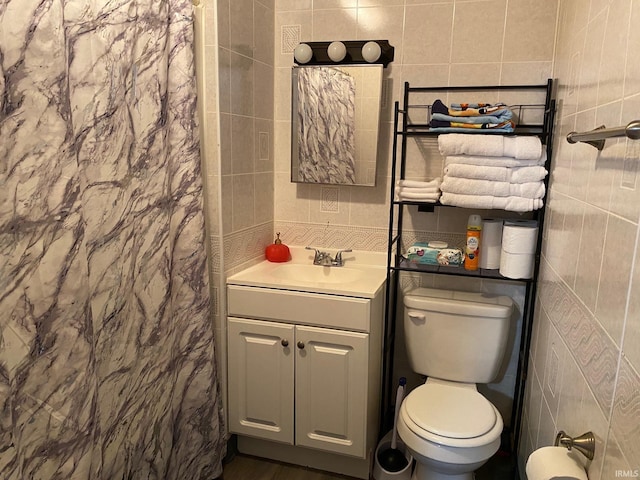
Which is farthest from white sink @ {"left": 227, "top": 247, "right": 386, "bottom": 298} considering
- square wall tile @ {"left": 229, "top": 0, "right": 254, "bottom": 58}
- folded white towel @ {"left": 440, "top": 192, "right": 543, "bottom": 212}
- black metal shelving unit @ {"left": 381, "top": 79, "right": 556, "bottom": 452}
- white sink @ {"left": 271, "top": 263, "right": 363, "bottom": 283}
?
square wall tile @ {"left": 229, "top": 0, "right": 254, "bottom": 58}

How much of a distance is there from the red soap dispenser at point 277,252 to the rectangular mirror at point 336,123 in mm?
338

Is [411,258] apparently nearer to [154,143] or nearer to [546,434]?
[546,434]

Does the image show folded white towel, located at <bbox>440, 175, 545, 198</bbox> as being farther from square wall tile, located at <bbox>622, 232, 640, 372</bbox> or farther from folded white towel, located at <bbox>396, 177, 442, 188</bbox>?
square wall tile, located at <bbox>622, 232, 640, 372</bbox>

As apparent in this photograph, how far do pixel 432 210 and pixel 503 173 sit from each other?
46 centimetres

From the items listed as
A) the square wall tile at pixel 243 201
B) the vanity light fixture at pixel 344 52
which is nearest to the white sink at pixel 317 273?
the square wall tile at pixel 243 201

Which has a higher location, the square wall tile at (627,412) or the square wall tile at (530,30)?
the square wall tile at (530,30)

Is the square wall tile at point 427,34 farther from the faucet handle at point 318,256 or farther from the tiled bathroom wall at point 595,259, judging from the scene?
the faucet handle at point 318,256

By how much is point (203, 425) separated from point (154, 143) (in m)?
1.13

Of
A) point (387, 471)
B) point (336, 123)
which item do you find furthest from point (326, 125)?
point (387, 471)

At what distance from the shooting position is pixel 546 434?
1.52 metres

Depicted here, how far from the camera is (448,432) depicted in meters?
1.72

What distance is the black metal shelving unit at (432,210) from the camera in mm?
1956

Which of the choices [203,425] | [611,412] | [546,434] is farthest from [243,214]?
[611,412]
